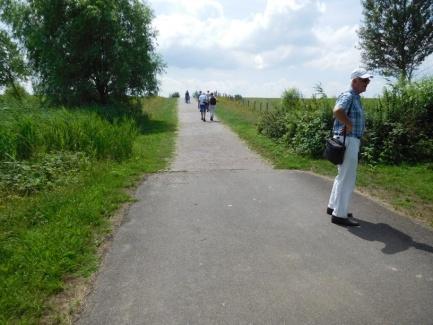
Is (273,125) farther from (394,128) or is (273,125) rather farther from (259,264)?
(259,264)

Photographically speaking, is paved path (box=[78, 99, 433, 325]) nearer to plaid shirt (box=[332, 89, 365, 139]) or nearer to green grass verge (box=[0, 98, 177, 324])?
green grass verge (box=[0, 98, 177, 324])

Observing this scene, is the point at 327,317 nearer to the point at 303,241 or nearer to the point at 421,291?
the point at 421,291

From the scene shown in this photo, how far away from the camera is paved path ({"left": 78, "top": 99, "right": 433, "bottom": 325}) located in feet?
11.3

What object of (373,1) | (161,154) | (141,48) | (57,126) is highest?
(373,1)

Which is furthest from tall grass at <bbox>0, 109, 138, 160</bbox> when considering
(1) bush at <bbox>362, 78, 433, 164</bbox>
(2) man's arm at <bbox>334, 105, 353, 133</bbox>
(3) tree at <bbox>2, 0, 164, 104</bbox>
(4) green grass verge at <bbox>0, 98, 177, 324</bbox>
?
(3) tree at <bbox>2, 0, 164, 104</bbox>

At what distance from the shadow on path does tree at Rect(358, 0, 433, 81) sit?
28.1 metres

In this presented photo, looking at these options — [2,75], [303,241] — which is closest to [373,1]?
[303,241]

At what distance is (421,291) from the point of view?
12.3 feet

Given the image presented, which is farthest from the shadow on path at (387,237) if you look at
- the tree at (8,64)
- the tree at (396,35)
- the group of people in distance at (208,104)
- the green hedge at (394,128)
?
the tree at (8,64)

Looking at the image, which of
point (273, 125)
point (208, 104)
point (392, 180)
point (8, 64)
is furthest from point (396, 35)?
point (8, 64)

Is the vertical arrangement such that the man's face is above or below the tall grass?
above

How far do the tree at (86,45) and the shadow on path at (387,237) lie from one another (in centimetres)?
1950

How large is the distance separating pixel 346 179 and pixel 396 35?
30.6m

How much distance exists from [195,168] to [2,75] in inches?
1695
